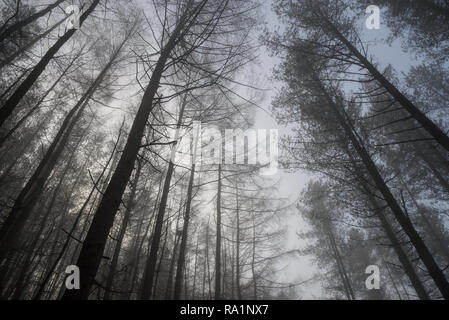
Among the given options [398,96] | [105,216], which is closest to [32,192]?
[105,216]

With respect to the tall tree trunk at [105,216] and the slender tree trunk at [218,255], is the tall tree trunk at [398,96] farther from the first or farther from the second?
the slender tree trunk at [218,255]

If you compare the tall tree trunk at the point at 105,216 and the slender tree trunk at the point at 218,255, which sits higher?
the slender tree trunk at the point at 218,255

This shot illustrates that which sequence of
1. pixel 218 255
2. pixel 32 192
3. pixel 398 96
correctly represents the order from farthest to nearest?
pixel 218 255 < pixel 32 192 < pixel 398 96

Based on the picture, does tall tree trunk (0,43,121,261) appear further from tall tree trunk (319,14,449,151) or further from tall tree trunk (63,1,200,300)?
tall tree trunk (319,14,449,151)

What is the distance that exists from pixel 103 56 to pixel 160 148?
194 inches

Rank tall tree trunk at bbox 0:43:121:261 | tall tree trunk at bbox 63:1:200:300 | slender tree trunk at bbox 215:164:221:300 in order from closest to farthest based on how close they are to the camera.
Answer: tall tree trunk at bbox 63:1:200:300 < tall tree trunk at bbox 0:43:121:261 < slender tree trunk at bbox 215:164:221:300

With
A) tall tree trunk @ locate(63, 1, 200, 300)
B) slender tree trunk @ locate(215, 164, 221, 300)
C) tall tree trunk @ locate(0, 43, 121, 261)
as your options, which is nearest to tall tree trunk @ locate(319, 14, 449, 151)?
tall tree trunk @ locate(63, 1, 200, 300)

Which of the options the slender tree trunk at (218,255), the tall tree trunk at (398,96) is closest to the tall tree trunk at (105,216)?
the tall tree trunk at (398,96)

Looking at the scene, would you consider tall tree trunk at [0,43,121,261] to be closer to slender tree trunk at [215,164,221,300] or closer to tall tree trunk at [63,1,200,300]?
tall tree trunk at [63,1,200,300]

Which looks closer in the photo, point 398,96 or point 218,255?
point 398,96

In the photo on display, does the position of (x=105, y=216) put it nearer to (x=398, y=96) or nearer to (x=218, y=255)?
(x=398, y=96)

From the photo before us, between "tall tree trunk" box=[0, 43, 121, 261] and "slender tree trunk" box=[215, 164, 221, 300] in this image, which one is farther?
"slender tree trunk" box=[215, 164, 221, 300]

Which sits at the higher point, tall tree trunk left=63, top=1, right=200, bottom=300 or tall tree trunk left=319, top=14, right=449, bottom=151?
tall tree trunk left=319, top=14, right=449, bottom=151

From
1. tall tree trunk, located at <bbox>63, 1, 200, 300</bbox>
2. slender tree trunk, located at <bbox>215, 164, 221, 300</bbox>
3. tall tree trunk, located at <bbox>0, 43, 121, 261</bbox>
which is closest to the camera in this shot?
tall tree trunk, located at <bbox>63, 1, 200, 300</bbox>
